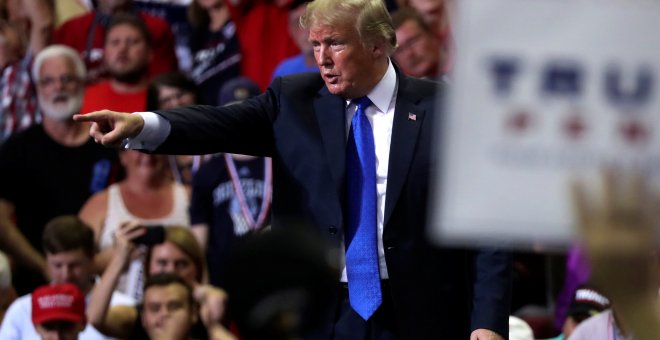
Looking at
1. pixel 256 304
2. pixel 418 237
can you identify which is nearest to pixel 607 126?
pixel 256 304

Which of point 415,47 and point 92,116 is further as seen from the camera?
point 415,47

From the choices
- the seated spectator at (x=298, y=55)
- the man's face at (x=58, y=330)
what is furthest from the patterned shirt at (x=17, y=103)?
the man's face at (x=58, y=330)

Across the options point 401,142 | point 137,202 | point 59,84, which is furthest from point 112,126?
point 59,84

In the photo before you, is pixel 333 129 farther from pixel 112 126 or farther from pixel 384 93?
pixel 112 126

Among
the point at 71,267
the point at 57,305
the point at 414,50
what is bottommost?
the point at 57,305

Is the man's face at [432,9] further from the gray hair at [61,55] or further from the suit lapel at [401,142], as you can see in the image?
the suit lapel at [401,142]

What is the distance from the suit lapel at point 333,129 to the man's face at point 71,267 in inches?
116

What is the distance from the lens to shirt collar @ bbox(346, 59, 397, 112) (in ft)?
17.1

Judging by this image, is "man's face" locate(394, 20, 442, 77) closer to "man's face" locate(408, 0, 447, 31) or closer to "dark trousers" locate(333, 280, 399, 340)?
"man's face" locate(408, 0, 447, 31)

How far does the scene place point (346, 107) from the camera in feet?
→ 17.2

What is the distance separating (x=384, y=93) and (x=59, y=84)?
4259 mm

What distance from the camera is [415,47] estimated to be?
8500mm

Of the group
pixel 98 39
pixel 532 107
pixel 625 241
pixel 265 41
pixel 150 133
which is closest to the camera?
pixel 625 241

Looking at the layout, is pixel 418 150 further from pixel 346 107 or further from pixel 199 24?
pixel 199 24
